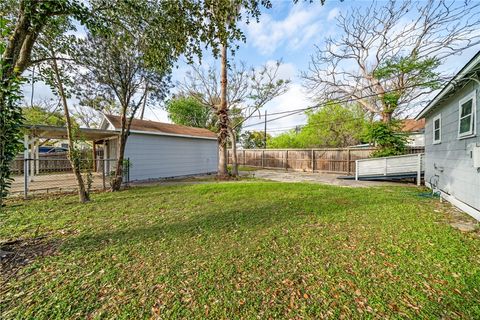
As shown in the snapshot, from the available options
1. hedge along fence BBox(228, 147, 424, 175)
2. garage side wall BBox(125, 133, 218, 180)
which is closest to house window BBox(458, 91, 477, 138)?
hedge along fence BBox(228, 147, 424, 175)

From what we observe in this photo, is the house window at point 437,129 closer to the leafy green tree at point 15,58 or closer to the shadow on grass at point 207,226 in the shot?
the shadow on grass at point 207,226

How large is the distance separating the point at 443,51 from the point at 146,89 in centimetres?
1591

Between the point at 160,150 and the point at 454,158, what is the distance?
11934 mm

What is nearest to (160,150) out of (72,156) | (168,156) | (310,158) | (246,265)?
(168,156)

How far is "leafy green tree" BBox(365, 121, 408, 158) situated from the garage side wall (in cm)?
1032

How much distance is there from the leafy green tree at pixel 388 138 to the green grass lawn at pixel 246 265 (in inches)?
248

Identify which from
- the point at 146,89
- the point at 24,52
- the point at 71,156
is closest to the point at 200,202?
the point at 71,156

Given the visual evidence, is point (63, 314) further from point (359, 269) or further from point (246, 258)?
point (359, 269)

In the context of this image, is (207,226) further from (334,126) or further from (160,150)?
(334,126)

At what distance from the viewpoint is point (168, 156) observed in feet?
39.1

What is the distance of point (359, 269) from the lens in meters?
2.38

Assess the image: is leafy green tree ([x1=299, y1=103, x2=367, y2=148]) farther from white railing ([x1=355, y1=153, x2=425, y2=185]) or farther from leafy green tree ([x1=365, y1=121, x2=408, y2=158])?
white railing ([x1=355, y1=153, x2=425, y2=185])

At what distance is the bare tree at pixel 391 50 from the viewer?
10789 millimetres

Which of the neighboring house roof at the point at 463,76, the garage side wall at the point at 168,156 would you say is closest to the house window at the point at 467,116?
the neighboring house roof at the point at 463,76
